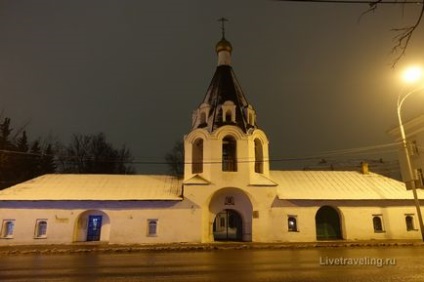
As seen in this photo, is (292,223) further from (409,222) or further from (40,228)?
(40,228)

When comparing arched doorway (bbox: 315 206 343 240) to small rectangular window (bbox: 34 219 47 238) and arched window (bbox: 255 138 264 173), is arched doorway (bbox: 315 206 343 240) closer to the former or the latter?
arched window (bbox: 255 138 264 173)

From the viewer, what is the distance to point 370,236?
21953 mm

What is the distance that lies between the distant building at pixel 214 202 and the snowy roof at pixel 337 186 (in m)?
0.08

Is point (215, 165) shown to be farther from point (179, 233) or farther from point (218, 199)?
point (179, 233)

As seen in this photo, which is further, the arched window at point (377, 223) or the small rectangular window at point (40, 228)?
the arched window at point (377, 223)

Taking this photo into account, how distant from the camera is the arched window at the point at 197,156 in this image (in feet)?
73.9

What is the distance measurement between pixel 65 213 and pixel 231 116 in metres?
13.0

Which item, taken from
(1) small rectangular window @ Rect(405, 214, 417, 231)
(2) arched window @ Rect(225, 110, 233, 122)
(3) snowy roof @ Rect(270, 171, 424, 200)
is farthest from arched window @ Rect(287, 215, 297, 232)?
(1) small rectangular window @ Rect(405, 214, 417, 231)

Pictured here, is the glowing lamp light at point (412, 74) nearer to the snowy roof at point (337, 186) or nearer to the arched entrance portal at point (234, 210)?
the snowy roof at point (337, 186)

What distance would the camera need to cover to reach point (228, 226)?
24.2 m

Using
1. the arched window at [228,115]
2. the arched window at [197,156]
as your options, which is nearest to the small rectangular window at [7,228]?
the arched window at [197,156]

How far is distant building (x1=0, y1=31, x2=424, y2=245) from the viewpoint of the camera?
20.4m

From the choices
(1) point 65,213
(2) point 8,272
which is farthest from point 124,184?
(2) point 8,272

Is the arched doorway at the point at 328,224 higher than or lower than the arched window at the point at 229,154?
lower
